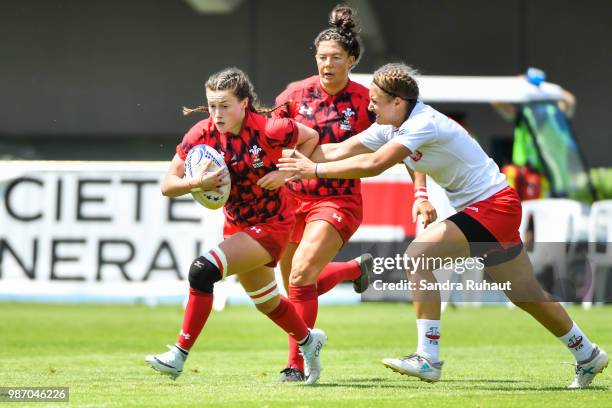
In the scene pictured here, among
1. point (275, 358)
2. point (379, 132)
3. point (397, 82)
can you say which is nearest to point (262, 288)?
point (379, 132)

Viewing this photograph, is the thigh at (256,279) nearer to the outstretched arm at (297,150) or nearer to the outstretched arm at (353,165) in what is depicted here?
the outstretched arm at (297,150)

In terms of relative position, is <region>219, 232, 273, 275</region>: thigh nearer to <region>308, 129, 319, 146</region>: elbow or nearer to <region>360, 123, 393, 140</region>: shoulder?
<region>308, 129, 319, 146</region>: elbow

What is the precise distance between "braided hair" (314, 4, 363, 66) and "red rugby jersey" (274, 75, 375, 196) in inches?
Result: 10.0

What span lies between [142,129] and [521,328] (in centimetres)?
1089

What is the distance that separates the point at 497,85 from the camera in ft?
59.7

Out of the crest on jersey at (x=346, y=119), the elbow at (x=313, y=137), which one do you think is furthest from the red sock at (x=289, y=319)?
the crest on jersey at (x=346, y=119)

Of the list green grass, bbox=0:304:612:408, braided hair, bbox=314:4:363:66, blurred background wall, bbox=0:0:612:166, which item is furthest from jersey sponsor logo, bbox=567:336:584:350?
blurred background wall, bbox=0:0:612:166

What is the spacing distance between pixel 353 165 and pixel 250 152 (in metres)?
0.62

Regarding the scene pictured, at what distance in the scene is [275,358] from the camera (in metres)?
9.16

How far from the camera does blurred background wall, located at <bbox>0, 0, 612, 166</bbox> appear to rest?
2066 cm

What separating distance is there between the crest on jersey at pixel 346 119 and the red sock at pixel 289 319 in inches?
47.0

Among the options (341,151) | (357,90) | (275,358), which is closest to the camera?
(341,151)

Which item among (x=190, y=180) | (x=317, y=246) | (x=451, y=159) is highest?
(x=451, y=159)

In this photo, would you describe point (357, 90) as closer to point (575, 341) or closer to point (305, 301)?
point (305, 301)
